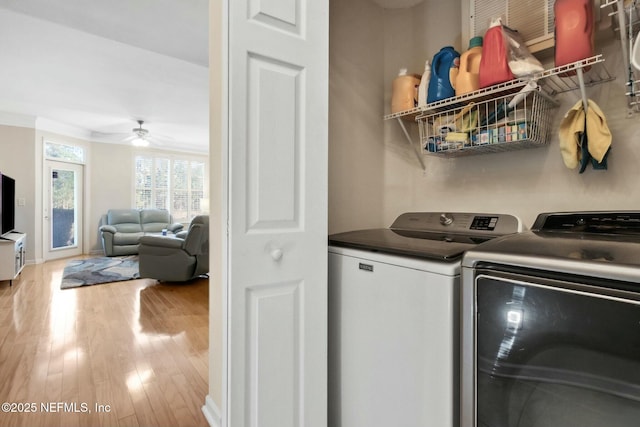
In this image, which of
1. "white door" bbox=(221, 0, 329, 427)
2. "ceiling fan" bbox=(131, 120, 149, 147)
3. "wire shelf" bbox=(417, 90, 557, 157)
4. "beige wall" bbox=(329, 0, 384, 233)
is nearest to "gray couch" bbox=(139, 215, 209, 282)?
"ceiling fan" bbox=(131, 120, 149, 147)

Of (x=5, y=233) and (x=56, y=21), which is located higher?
(x=56, y=21)

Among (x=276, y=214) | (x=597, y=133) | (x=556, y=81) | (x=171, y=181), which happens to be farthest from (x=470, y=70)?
(x=171, y=181)

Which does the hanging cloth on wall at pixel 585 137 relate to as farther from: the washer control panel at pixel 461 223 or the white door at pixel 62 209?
the white door at pixel 62 209

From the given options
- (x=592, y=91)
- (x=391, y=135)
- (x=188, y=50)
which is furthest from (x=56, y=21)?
(x=592, y=91)

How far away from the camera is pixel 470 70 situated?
1350 millimetres

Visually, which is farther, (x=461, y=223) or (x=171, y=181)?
(x=171, y=181)

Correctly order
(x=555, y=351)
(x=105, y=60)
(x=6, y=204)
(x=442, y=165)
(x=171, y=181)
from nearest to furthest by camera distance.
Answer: (x=555, y=351) → (x=442, y=165) → (x=105, y=60) → (x=6, y=204) → (x=171, y=181)

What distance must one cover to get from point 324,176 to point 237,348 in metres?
0.68

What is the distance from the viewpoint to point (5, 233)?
428 centimetres

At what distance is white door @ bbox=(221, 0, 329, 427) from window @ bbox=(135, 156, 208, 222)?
20.8 ft

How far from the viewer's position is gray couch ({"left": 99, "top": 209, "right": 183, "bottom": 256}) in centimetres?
589

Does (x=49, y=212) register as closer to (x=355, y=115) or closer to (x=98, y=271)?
(x=98, y=271)

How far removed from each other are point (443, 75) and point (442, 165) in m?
0.47

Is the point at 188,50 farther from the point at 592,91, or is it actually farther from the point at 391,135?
the point at 592,91
